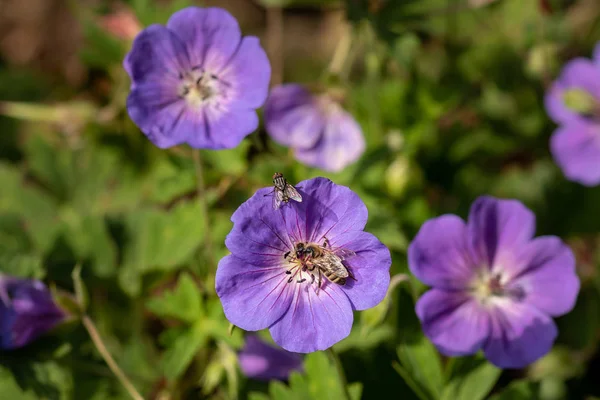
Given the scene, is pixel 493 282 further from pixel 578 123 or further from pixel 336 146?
pixel 578 123

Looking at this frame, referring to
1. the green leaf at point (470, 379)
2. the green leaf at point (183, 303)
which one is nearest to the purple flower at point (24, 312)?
the green leaf at point (183, 303)

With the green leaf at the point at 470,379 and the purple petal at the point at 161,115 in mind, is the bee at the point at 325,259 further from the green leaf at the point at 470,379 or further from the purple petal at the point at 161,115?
the green leaf at the point at 470,379

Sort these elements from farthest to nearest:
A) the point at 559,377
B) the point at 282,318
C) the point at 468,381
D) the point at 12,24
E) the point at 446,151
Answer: the point at 12,24, the point at 446,151, the point at 559,377, the point at 468,381, the point at 282,318

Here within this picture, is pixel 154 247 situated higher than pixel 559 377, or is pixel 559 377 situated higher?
pixel 154 247

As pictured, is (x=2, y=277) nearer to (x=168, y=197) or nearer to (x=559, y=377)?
(x=168, y=197)

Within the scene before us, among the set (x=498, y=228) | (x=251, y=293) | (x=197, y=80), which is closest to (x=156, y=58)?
(x=197, y=80)

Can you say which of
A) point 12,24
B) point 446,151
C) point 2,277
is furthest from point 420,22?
point 12,24
